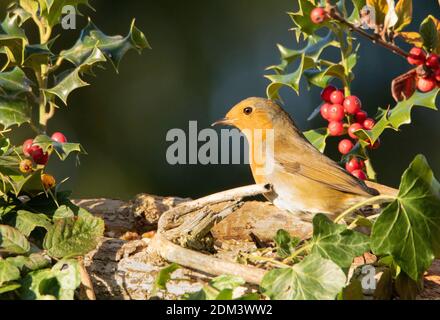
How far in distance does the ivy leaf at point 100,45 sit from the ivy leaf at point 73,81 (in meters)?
0.04

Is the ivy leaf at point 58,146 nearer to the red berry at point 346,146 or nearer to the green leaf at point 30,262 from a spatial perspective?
the green leaf at point 30,262

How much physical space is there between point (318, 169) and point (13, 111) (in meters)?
1.55

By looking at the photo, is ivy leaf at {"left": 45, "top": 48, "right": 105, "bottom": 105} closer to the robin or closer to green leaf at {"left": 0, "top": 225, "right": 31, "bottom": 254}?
green leaf at {"left": 0, "top": 225, "right": 31, "bottom": 254}

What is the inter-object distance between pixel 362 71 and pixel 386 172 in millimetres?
1068

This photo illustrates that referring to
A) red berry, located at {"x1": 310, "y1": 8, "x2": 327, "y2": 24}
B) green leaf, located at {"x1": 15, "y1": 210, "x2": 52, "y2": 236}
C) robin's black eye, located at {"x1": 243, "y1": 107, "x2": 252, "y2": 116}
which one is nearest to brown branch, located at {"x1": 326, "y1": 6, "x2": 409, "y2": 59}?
red berry, located at {"x1": 310, "y1": 8, "x2": 327, "y2": 24}

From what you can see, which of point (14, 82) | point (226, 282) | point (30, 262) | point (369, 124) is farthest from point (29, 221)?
point (369, 124)

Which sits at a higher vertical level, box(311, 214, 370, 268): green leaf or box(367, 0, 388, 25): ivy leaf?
box(367, 0, 388, 25): ivy leaf

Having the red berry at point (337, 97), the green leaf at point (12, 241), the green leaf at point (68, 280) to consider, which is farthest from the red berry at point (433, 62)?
the green leaf at point (12, 241)

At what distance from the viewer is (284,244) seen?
260 cm

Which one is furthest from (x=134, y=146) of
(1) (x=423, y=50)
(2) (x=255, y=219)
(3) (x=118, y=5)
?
(1) (x=423, y=50)

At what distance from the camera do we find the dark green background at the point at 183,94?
5.56 metres

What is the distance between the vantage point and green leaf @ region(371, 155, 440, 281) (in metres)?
2.28

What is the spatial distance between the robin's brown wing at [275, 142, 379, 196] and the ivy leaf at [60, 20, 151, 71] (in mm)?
963
